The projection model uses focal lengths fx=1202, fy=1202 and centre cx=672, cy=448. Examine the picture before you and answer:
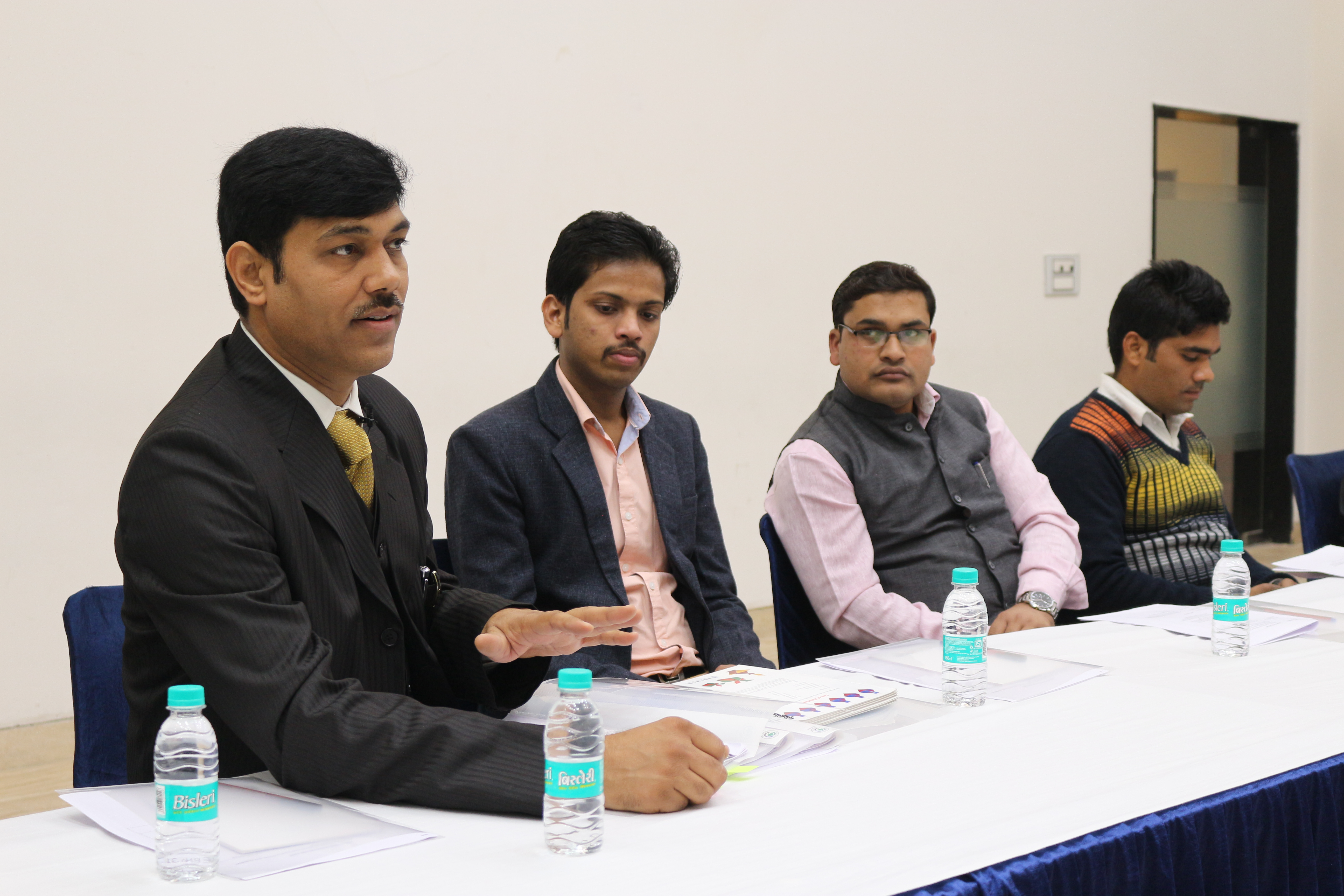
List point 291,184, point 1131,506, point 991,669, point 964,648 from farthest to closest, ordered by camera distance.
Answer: point 1131,506, point 991,669, point 964,648, point 291,184

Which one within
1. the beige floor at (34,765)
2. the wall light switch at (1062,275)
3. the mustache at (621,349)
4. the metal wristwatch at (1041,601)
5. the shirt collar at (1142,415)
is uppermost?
the wall light switch at (1062,275)

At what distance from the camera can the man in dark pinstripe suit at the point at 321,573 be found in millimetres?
1244

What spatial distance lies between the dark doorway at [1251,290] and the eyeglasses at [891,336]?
427 centimetres

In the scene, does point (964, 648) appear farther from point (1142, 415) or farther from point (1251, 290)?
point (1251, 290)

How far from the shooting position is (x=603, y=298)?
2314 mm

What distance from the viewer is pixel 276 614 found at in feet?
4.17

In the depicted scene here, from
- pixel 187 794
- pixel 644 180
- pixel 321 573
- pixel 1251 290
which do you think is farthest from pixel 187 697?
pixel 1251 290

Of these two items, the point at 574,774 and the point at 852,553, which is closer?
the point at 574,774

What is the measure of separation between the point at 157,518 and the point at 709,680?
0.81 m

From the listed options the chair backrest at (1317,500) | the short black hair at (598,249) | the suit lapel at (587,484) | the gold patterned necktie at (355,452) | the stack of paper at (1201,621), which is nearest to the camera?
the gold patterned necktie at (355,452)

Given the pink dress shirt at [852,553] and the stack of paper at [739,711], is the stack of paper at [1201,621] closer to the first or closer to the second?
the pink dress shirt at [852,553]

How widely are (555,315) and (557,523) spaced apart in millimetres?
440

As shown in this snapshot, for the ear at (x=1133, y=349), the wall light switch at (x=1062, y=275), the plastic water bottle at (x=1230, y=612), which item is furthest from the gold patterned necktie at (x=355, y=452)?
the wall light switch at (x=1062, y=275)

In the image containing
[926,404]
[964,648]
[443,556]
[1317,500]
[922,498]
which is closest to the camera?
[964,648]
